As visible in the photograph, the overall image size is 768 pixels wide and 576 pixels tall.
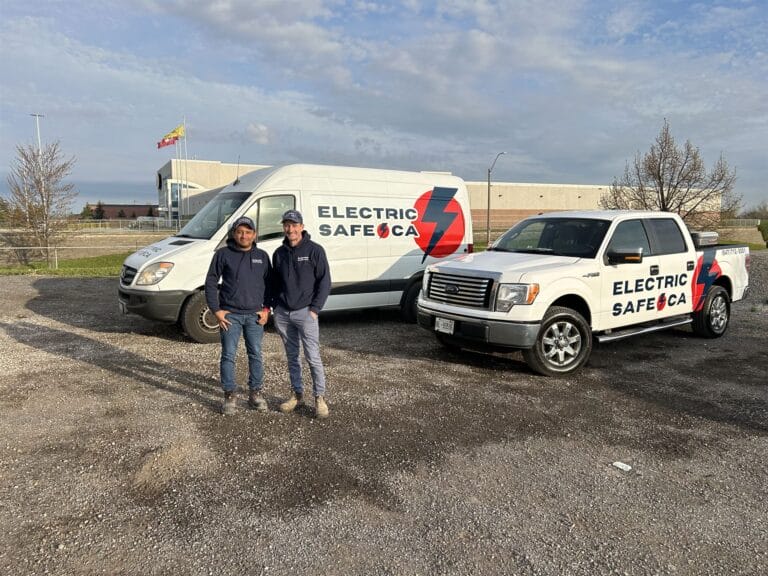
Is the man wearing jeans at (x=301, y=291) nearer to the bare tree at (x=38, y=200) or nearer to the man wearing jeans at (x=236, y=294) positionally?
the man wearing jeans at (x=236, y=294)

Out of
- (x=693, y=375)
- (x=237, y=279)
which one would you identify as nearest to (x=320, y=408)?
(x=237, y=279)

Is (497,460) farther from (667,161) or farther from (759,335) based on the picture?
(667,161)

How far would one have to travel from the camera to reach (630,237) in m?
7.22

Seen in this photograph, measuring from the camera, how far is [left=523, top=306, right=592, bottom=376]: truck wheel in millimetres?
6248

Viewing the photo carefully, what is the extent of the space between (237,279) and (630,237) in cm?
502

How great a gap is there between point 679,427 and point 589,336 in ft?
5.72

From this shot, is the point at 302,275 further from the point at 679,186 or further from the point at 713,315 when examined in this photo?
the point at 679,186

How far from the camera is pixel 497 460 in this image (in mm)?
4160

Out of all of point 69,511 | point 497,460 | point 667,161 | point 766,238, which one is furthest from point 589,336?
point 766,238

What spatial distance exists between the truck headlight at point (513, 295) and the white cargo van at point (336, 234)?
10.5 feet

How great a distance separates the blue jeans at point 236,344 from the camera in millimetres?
4914

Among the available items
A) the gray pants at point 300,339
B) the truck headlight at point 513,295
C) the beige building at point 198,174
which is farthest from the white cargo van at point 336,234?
the beige building at point 198,174

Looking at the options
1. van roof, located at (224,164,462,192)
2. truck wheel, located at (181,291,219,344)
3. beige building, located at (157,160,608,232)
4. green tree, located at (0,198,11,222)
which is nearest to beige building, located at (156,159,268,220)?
beige building, located at (157,160,608,232)

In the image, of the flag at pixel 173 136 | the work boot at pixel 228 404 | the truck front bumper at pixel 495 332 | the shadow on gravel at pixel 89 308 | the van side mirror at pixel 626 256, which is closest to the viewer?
the work boot at pixel 228 404
